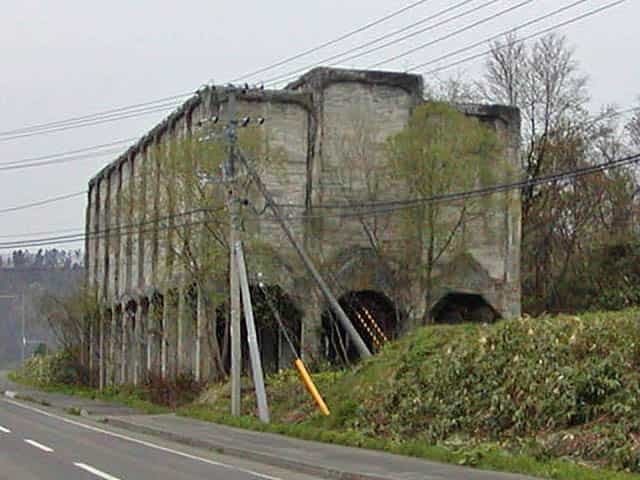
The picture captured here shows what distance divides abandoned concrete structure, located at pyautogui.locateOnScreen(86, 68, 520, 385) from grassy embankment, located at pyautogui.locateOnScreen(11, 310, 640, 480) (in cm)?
1285

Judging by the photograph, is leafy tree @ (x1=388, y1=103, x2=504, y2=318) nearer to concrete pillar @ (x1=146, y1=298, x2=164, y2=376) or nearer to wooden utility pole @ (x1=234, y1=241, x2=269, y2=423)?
wooden utility pole @ (x1=234, y1=241, x2=269, y2=423)

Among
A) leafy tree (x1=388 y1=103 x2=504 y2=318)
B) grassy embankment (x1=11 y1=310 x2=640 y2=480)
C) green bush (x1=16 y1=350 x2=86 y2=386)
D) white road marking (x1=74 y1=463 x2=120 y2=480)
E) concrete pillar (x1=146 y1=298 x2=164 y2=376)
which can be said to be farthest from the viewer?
green bush (x1=16 y1=350 x2=86 y2=386)

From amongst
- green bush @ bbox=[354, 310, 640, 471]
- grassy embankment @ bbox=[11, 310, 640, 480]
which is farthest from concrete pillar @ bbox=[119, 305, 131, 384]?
green bush @ bbox=[354, 310, 640, 471]

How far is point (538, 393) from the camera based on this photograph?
70.8 feet

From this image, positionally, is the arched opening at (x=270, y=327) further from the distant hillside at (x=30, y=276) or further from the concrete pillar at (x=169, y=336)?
the distant hillside at (x=30, y=276)

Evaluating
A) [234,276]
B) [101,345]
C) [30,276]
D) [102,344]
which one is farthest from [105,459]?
[30,276]

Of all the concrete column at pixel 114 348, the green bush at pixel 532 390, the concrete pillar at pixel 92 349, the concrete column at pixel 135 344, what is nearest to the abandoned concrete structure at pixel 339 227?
the concrete column at pixel 135 344

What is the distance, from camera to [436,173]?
4031 cm

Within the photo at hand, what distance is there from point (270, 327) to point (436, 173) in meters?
8.52

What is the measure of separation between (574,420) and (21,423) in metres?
18.4

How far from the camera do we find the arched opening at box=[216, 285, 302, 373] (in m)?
41.6

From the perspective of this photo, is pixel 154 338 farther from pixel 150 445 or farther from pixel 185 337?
pixel 150 445

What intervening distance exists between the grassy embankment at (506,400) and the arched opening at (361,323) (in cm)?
1210

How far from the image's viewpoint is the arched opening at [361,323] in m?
42.3
